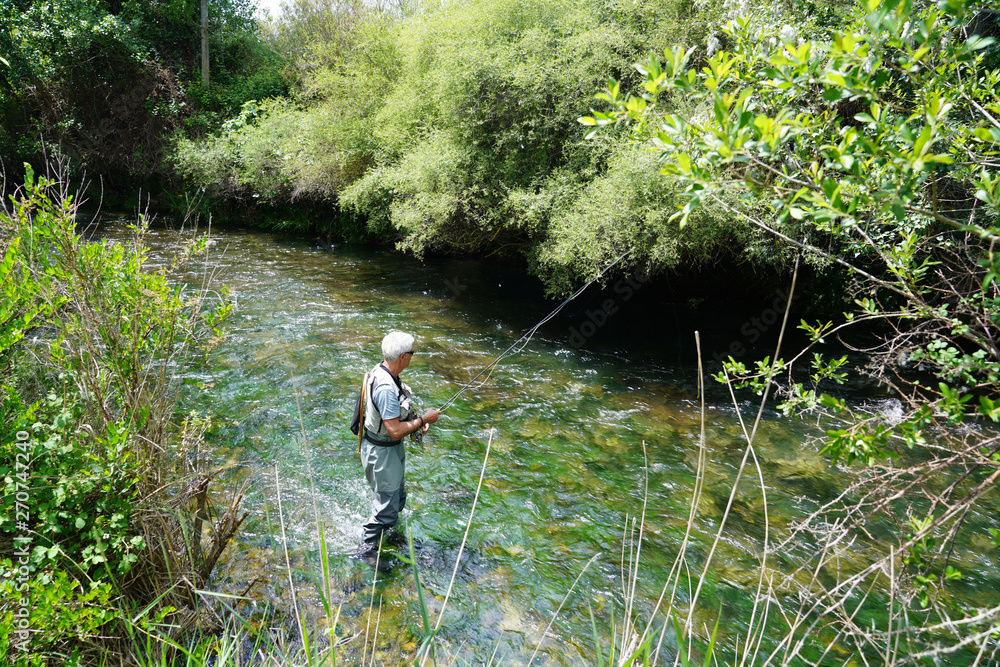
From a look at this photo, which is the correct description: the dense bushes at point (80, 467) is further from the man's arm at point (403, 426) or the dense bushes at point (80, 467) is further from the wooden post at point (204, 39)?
the wooden post at point (204, 39)

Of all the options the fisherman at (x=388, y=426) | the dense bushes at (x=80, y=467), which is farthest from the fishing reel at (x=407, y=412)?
the dense bushes at (x=80, y=467)

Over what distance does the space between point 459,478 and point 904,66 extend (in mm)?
4911

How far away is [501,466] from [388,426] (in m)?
2.39

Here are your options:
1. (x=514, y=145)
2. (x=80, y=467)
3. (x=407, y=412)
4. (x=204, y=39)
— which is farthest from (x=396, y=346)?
(x=204, y=39)

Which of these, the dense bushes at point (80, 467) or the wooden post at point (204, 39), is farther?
the wooden post at point (204, 39)

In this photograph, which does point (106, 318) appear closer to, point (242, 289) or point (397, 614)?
point (397, 614)

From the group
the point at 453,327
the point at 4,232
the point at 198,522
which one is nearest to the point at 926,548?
the point at 198,522

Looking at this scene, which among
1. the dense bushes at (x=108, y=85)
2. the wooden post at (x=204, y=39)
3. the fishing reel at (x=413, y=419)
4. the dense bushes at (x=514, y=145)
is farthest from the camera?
the wooden post at (x=204, y=39)

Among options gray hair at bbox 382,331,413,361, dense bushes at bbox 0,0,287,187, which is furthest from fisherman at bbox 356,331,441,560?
dense bushes at bbox 0,0,287,187

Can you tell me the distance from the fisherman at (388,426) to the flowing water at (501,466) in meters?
0.44

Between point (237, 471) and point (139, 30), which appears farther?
point (139, 30)

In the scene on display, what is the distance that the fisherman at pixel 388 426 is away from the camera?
156 inches

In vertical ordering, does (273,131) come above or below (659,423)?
above

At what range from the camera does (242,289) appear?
37.7ft
